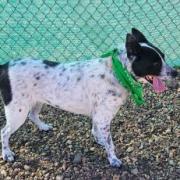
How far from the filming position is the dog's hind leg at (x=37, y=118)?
4.81 m

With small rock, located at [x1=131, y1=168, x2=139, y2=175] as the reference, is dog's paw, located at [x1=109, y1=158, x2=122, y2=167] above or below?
below

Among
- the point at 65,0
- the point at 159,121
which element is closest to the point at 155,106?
the point at 159,121

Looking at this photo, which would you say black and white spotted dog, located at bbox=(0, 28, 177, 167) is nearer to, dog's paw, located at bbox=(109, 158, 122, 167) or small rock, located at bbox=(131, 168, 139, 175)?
dog's paw, located at bbox=(109, 158, 122, 167)

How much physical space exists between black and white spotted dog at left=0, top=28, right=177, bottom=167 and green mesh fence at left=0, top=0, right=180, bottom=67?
1.82 metres

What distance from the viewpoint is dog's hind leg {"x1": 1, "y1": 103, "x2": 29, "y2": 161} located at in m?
4.28

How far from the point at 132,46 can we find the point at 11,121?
1271mm

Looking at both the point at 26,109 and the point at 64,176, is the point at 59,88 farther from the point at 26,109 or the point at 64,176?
the point at 64,176

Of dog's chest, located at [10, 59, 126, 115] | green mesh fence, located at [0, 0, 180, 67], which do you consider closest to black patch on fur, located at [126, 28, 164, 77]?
dog's chest, located at [10, 59, 126, 115]

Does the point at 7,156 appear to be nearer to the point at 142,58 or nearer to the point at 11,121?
the point at 11,121

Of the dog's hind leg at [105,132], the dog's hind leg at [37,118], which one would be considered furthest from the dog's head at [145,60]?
the dog's hind leg at [37,118]

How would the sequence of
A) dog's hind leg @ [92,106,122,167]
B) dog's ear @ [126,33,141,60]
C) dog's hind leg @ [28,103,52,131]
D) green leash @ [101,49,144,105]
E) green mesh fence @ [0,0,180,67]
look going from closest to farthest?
dog's ear @ [126,33,141,60] < green leash @ [101,49,144,105] < dog's hind leg @ [92,106,122,167] < dog's hind leg @ [28,103,52,131] < green mesh fence @ [0,0,180,67]

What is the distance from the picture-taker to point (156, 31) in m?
6.29

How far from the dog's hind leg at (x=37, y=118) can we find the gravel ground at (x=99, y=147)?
0.19 ft

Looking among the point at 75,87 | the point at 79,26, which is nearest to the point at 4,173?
the point at 75,87
